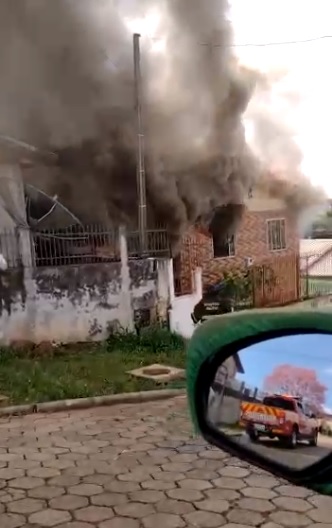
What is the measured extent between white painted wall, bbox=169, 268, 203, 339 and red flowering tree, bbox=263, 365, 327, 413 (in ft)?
29.6

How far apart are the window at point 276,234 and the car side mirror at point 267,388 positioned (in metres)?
13.3

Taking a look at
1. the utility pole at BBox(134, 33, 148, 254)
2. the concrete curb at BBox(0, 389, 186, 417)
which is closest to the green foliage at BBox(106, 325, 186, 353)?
the utility pole at BBox(134, 33, 148, 254)

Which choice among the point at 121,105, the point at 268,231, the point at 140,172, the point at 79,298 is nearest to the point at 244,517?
the point at 79,298

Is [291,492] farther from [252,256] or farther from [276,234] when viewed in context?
[276,234]

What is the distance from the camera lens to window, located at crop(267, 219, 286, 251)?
14.2m

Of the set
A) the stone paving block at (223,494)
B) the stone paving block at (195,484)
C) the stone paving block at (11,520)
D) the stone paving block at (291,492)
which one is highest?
the stone paving block at (11,520)

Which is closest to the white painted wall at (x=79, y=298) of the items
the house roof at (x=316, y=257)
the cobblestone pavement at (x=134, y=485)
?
the cobblestone pavement at (x=134, y=485)

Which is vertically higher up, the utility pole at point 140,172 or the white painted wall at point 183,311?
the utility pole at point 140,172

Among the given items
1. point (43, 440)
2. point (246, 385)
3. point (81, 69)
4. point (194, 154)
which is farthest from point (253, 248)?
point (246, 385)

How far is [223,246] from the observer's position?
1341 cm

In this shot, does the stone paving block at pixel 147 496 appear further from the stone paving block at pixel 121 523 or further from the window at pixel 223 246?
the window at pixel 223 246

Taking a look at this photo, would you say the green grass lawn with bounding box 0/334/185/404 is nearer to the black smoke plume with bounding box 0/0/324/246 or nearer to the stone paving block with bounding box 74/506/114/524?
the stone paving block with bounding box 74/506/114/524

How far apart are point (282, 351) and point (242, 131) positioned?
53.9ft

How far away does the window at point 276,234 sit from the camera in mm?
14195
